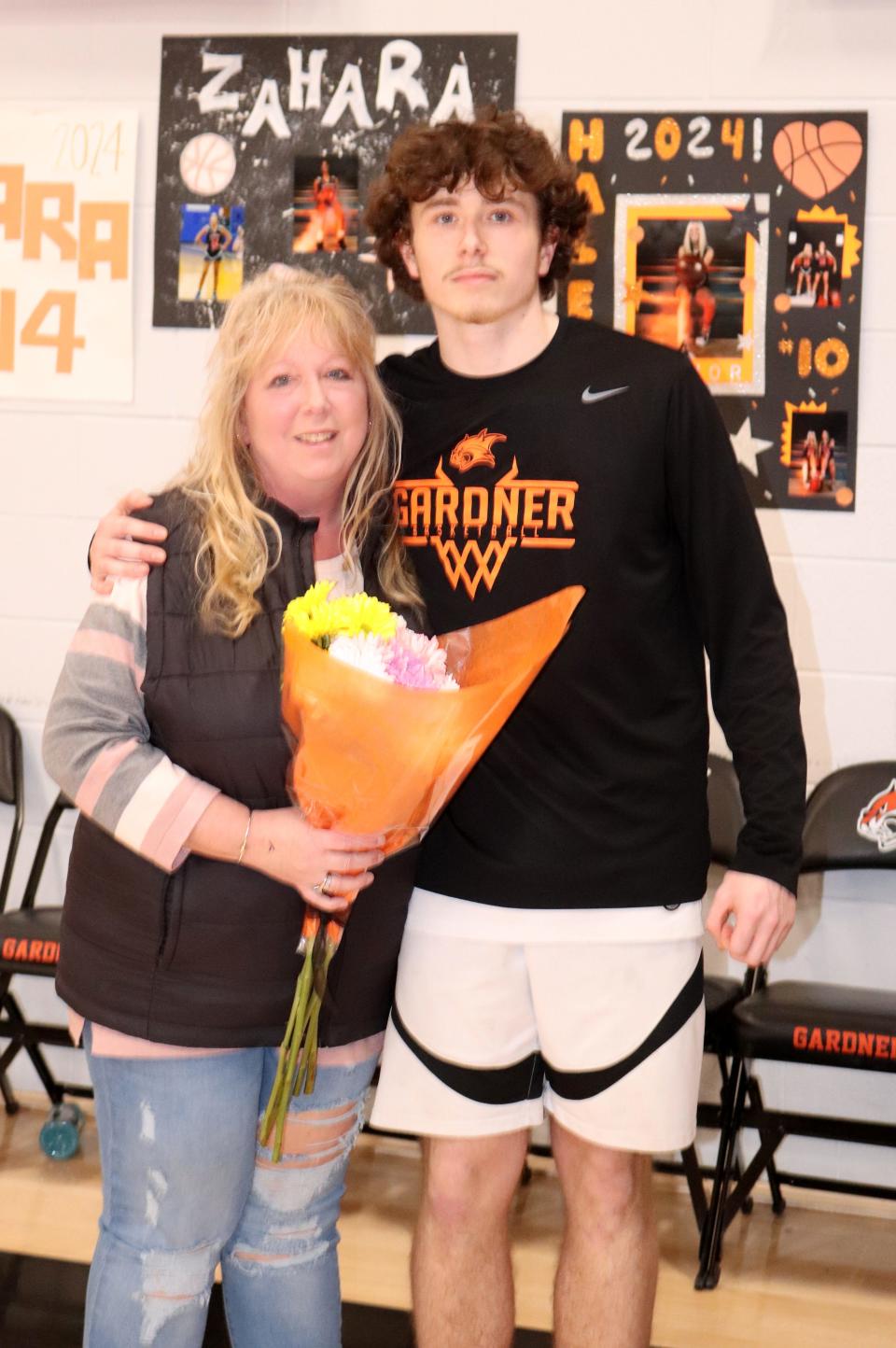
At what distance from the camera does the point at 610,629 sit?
186cm

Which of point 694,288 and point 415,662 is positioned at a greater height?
point 694,288

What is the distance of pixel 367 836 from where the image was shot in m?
1.63

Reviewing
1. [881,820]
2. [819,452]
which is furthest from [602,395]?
[881,820]

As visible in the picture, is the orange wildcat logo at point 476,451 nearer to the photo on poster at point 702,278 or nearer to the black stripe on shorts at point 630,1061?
the black stripe on shorts at point 630,1061

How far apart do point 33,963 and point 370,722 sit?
1695 millimetres

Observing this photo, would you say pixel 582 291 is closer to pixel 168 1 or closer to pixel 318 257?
pixel 318 257

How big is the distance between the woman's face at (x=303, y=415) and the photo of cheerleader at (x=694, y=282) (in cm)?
152

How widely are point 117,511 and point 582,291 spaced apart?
169 centimetres

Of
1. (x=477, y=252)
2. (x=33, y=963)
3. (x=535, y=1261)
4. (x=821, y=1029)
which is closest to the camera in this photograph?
(x=477, y=252)

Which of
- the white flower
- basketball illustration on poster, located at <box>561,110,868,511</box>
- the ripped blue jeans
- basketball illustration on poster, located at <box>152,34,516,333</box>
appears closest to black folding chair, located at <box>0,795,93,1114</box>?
the ripped blue jeans

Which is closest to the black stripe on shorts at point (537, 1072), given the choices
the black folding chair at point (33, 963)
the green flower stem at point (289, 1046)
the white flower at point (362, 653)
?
the green flower stem at point (289, 1046)

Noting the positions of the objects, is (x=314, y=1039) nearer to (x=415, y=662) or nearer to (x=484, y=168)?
(x=415, y=662)

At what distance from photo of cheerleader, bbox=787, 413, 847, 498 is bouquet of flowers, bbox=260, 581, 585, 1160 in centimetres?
154

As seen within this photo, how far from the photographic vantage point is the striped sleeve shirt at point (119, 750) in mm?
1608
